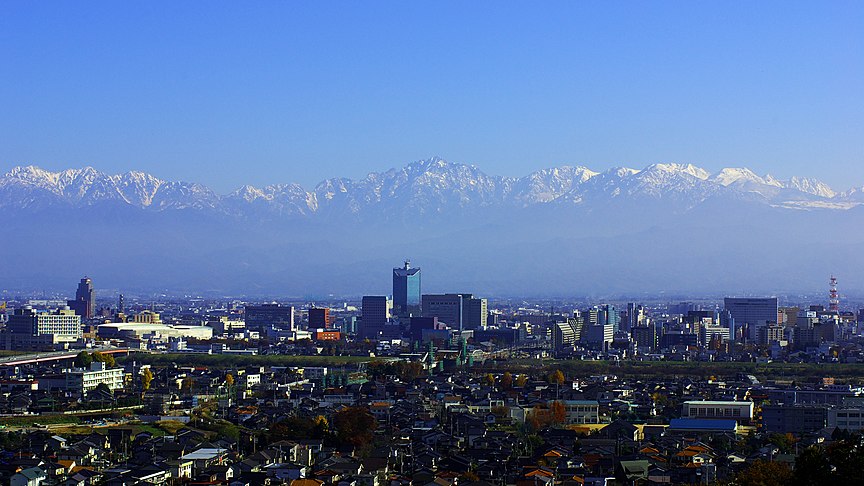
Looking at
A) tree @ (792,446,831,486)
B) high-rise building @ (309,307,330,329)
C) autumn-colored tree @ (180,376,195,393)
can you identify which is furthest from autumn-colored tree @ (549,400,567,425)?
high-rise building @ (309,307,330,329)

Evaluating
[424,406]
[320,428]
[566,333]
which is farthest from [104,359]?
[566,333]

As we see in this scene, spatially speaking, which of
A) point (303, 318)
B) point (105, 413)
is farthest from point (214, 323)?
point (105, 413)

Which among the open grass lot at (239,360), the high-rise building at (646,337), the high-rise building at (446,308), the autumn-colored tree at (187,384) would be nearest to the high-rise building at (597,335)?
the high-rise building at (646,337)

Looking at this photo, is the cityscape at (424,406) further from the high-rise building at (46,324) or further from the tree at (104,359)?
the tree at (104,359)

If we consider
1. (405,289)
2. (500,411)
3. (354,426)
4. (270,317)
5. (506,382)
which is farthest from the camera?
(405,289)

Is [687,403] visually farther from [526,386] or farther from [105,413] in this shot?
[105,413]

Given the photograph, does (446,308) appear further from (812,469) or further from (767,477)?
(812,469)

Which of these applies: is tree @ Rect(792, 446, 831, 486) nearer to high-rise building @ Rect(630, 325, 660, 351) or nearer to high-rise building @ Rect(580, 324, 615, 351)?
high-rise building @ Rect(630, 325, 660, 351)
